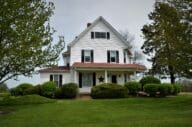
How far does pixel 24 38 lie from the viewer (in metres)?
25.8

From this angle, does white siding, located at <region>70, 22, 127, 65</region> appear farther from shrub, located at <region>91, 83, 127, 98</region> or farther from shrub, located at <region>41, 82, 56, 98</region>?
shrub, located at <region>91, 83, 127, 98</region>

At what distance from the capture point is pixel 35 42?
2633 cm

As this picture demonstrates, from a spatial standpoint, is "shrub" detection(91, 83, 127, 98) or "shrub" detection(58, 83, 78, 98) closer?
"shrub" detection(91, 83, 127, 98)

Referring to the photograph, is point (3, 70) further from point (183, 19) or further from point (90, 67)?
point (90, 67)

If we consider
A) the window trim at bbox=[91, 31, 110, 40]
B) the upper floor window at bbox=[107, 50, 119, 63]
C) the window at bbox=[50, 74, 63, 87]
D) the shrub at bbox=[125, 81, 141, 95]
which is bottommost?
the shrub at bbox=[125, 81, 141, 95]

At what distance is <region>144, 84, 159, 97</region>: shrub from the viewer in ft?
123

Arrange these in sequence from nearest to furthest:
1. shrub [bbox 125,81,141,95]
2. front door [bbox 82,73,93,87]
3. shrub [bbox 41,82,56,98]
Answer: shrub [bbox 41,82,56,98] < shrub [bbox 125,81,141,95] < front door [bbox 82,73,93,87]

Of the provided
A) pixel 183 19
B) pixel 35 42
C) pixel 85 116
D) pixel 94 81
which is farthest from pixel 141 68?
pixel 85 116

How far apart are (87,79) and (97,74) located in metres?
1.28

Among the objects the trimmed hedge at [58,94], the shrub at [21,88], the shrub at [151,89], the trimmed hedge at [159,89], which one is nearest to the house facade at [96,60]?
the shrub at [21,88]

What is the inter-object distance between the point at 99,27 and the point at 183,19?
18.2 m

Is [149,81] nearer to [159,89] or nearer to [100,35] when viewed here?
[159,89]

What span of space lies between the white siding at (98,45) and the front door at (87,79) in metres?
1.74

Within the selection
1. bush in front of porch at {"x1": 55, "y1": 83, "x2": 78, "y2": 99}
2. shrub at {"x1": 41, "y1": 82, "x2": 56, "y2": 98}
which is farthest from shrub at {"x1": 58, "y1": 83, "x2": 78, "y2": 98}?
shrub at {"x1": 41, "y1": 82, "x2": 56, "y2": 98}
